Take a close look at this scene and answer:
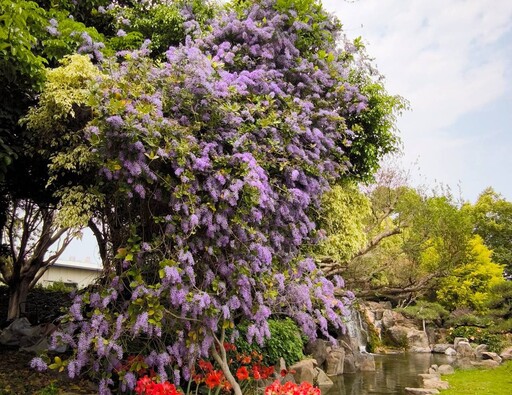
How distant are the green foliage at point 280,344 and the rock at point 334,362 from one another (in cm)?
264

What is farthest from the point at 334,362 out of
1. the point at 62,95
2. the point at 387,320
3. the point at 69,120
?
the point at 62,95

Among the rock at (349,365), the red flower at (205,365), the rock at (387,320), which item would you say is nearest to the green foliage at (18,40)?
the red flower at (205,365)

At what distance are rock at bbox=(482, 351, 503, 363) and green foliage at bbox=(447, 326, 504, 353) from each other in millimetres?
1121

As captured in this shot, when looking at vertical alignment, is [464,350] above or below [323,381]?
above

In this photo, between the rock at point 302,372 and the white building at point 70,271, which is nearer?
the rock at point 302,372

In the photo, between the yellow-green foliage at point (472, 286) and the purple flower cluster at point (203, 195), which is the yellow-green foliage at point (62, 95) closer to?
the purple flower cluster at point (203, 195)

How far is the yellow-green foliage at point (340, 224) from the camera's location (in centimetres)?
927

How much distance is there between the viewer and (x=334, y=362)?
12281 mm

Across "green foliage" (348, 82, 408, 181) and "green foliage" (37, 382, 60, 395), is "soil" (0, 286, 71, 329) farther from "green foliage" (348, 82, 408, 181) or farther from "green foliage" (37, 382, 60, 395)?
"green foliage" (348, 82, 408, 181)

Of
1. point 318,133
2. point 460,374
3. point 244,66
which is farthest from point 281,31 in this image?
point 460,374

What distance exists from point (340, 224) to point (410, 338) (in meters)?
13.0

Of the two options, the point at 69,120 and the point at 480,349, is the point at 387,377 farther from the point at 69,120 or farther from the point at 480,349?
the point at 69,120

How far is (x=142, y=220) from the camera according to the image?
6.52m

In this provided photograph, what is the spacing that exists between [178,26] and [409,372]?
11059mm
